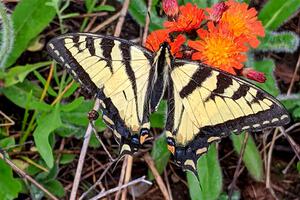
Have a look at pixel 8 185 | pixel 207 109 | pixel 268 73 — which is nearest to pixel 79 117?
pixel 8 185

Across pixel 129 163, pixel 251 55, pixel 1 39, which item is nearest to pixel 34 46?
pixel 1 39

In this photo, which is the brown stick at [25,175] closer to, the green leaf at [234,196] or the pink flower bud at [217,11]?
the green leaf at [234,196]

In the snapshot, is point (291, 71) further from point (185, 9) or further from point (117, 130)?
point (117, 130)

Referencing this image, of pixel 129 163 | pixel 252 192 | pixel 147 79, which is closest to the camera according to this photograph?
pixel 147 79

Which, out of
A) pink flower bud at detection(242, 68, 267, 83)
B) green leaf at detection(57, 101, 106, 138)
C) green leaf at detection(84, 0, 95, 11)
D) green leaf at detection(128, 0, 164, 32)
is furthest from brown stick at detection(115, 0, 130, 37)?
pink flower bud at detection(242, 68, 267, 83)

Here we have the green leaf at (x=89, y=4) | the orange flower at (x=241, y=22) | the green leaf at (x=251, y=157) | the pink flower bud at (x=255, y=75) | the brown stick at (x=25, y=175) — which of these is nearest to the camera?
the pink flower bud at (x=255, y=75)

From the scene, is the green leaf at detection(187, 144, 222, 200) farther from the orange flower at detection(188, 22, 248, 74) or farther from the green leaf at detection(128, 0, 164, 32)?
the green leaf at detection(128, 0, 164, 32)

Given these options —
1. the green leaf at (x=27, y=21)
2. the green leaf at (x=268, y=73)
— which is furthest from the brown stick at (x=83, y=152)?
the green leaf at (x=268, y=73)
